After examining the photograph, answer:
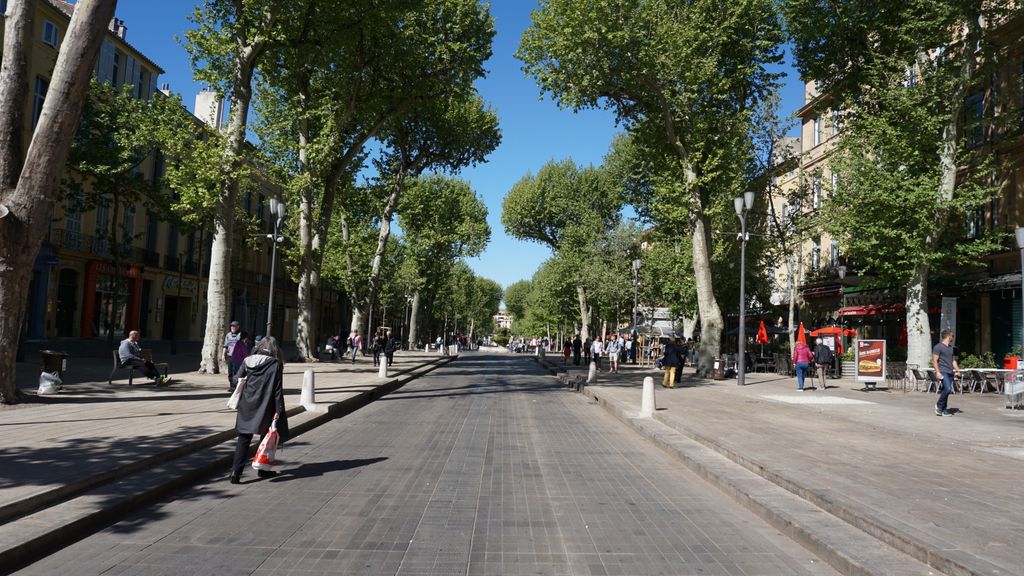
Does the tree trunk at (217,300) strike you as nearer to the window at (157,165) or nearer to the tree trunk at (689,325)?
the window at (157,165)

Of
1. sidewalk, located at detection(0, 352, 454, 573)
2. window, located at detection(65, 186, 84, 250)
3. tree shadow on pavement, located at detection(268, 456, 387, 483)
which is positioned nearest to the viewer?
sidewalk, located at detection(0, 352, 454, 573)

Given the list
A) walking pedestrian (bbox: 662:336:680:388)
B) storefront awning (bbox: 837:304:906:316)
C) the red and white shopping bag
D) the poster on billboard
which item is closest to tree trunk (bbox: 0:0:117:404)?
the red and white shopping bag

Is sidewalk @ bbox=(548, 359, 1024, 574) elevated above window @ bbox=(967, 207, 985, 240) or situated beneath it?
situated beneath

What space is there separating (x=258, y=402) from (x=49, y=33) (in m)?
28.8

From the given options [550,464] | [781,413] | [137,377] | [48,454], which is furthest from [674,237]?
[48,454]

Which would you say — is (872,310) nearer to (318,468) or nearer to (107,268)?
(318,468)

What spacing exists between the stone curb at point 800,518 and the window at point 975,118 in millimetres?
19887

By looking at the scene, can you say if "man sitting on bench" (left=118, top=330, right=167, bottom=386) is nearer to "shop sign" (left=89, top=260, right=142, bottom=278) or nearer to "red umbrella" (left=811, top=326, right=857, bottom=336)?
"shop sign" (left=89, top=260, right=142, bottom=278)

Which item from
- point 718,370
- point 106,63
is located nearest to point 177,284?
point 106,63

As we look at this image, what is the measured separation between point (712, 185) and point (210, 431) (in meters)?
21.5

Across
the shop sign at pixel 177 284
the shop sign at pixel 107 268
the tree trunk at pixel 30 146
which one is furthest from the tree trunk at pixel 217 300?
the shop sign at pixel 177 284

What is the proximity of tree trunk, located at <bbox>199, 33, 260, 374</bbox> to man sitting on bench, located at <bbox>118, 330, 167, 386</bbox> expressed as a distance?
3.10 metres

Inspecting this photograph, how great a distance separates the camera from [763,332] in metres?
31.1

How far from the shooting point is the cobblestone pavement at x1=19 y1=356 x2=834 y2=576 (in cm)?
455
